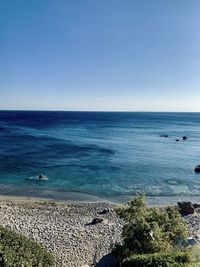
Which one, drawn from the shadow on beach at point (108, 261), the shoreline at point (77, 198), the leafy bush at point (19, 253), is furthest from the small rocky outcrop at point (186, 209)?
the leafy bush at point (19, 253)

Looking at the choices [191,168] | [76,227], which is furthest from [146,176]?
[76,227]

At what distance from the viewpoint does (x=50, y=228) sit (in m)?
24.4

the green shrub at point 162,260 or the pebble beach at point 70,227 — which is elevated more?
the green shrub at point 162,260

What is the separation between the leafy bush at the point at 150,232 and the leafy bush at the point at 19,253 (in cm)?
433

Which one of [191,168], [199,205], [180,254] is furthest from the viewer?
[191,168]

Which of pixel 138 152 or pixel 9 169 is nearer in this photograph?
pixel 9 169

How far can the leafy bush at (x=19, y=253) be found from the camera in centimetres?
1476

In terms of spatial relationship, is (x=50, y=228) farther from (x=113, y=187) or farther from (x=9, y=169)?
(x=9, y=169)

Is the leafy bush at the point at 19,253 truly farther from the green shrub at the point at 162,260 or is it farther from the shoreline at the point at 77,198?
the shoreline at the point at 77,198

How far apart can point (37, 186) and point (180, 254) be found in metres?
26.8

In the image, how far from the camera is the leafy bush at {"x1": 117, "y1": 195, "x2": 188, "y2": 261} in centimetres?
1730

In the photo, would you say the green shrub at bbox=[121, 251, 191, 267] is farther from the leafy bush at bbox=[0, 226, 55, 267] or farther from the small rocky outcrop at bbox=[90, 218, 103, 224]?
the small rocky outcrop at bbox=[90, 218, 103, 224]

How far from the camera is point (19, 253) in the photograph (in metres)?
15.5

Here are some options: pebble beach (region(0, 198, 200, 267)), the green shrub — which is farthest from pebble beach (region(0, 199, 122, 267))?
the green shrub
